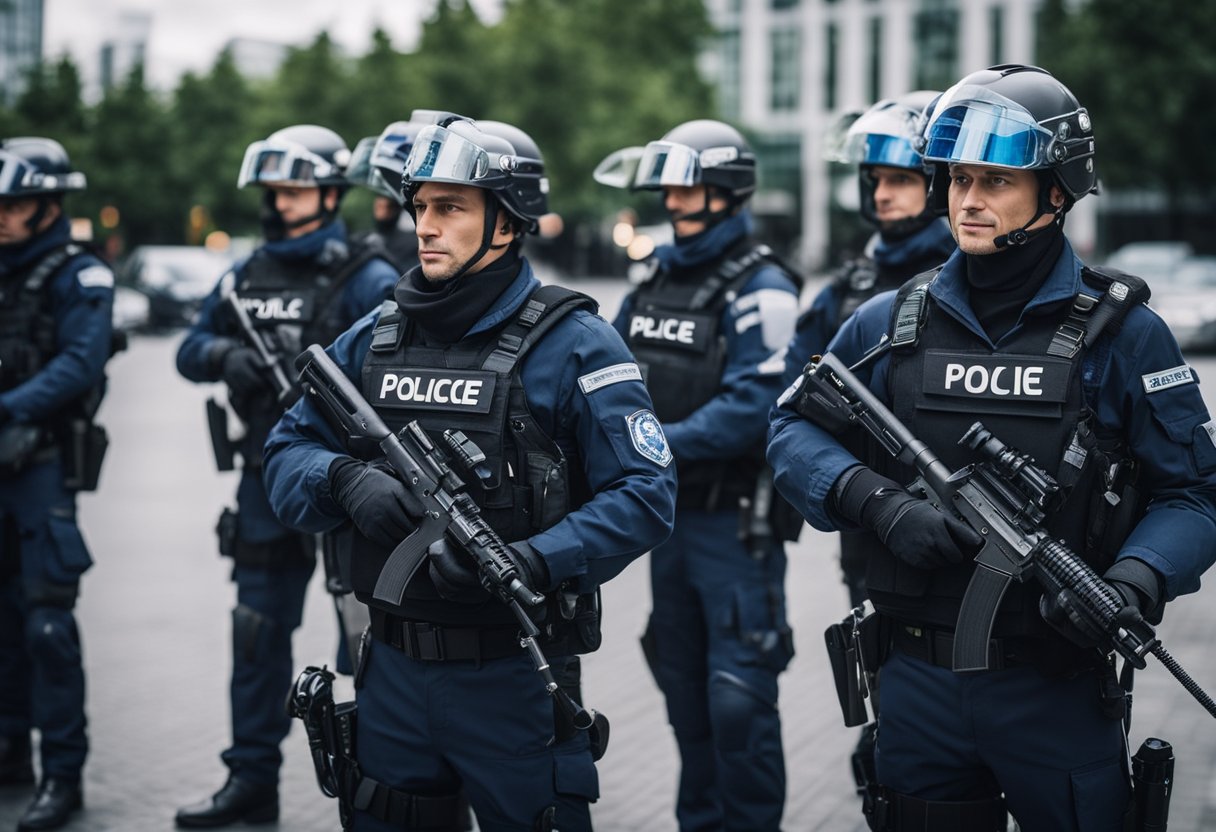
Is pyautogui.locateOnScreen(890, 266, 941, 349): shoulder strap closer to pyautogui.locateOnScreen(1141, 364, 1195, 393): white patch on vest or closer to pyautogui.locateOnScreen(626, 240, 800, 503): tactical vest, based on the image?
pyautogui.locateOnScreen(1141, 364, 1195, 393): white patch on vest

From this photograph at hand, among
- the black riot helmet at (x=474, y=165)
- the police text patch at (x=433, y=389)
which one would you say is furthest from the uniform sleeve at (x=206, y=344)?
the police text patch at (x=433, y=389)

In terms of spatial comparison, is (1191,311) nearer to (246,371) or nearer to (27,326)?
(246,371)

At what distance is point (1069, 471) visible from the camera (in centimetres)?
307

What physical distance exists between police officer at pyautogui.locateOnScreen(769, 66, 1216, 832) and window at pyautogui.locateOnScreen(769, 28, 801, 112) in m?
65.7

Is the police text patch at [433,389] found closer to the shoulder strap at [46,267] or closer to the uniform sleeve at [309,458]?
the uniform sleeve at [309,458]

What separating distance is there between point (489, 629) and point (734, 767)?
5.13 feet

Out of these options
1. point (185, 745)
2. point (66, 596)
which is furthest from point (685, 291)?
point (185, 745)

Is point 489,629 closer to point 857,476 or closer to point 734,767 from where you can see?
point 857,476

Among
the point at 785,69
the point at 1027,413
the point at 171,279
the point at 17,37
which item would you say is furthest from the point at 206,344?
the point at 785,69

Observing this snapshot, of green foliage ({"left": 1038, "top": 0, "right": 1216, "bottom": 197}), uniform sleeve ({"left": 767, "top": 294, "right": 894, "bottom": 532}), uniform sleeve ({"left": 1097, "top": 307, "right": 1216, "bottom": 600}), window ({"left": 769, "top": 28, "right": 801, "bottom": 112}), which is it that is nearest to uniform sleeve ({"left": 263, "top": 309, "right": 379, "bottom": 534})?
uniform sleeve ({"left": 767, "top": 294, "right": 894, "bottom": 532})

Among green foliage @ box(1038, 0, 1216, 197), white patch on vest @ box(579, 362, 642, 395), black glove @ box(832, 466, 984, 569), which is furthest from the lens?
green foliage @ box(1038, 0, 1216, 197)

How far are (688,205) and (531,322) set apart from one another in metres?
1.79

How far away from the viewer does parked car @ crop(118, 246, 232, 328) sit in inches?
1047

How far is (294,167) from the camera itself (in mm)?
5453
